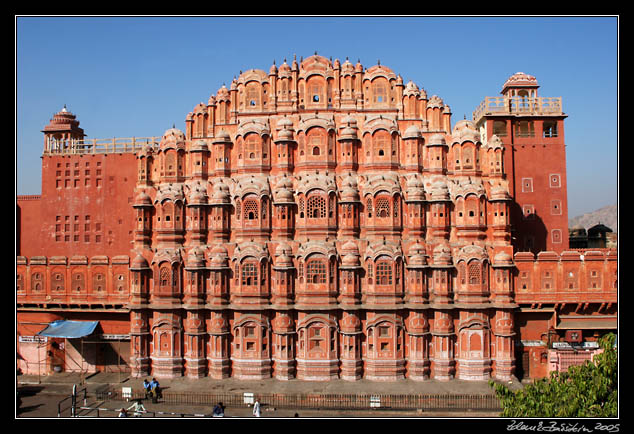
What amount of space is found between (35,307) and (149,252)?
10862 mm

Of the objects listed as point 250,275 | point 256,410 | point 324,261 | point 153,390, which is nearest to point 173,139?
point 250,275

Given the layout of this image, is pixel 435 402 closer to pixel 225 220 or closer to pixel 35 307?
pixel 225 220

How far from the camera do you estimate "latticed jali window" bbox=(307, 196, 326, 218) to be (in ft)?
137

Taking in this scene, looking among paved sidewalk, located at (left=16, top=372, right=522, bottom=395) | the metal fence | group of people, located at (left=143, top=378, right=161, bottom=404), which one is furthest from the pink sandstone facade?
the metal fence

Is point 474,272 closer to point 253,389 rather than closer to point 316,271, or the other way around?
point 316,271

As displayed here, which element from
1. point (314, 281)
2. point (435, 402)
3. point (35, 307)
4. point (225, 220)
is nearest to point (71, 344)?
point (35, 307)

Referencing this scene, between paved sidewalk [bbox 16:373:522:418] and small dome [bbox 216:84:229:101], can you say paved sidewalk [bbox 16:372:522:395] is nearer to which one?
paved sidewalk [bbox 16:373:522:418]

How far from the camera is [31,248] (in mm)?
51656

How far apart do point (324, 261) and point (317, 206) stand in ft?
13.3

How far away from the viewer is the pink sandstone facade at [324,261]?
4066 centimetres

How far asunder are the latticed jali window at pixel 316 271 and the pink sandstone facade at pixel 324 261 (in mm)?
143

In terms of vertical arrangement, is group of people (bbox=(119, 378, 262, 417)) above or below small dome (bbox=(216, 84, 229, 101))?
below

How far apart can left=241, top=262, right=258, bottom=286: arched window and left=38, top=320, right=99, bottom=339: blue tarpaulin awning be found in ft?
41.7

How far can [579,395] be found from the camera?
79.2 feet
